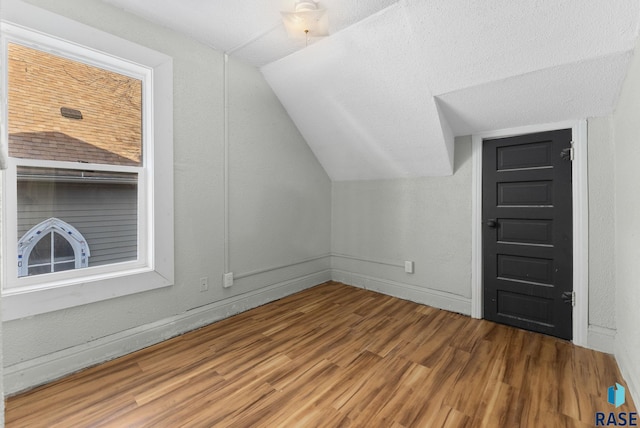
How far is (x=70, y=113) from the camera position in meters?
1.89

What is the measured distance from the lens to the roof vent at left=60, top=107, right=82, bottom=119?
187 cm

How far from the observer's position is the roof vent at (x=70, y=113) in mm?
1866

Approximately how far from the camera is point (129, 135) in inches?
84.3

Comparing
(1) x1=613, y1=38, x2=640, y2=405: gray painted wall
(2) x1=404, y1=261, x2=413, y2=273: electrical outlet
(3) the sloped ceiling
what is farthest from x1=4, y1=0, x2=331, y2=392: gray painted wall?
(1) x1=613, y1=38, x2=640, y2=405: gray painted wall

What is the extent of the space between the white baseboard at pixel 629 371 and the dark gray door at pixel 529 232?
1.19 ft

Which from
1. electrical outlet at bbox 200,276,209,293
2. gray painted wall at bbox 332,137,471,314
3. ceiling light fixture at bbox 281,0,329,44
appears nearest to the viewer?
ceiling light fixture at bbox 281,0,329,44

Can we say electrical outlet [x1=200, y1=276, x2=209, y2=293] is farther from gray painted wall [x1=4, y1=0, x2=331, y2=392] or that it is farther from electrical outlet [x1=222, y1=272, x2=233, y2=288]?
electrical outlet [x1=222, y1=272, x2=233, y2=288]

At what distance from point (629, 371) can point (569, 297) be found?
0.62 metres

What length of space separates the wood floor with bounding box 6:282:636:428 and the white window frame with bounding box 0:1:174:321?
491 mm

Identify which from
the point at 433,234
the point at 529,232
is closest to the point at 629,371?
the point at 529,232

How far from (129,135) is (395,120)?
81.1 inches

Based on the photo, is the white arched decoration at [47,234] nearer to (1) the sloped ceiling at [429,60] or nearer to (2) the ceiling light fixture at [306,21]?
(1) the sloped ceiling at [429,60]

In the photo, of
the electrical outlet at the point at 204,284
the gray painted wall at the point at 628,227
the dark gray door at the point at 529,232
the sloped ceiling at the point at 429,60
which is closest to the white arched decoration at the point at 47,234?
the electrical outlet at the point at 204,284

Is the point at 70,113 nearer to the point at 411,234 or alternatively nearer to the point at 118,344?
the point at 118,344
